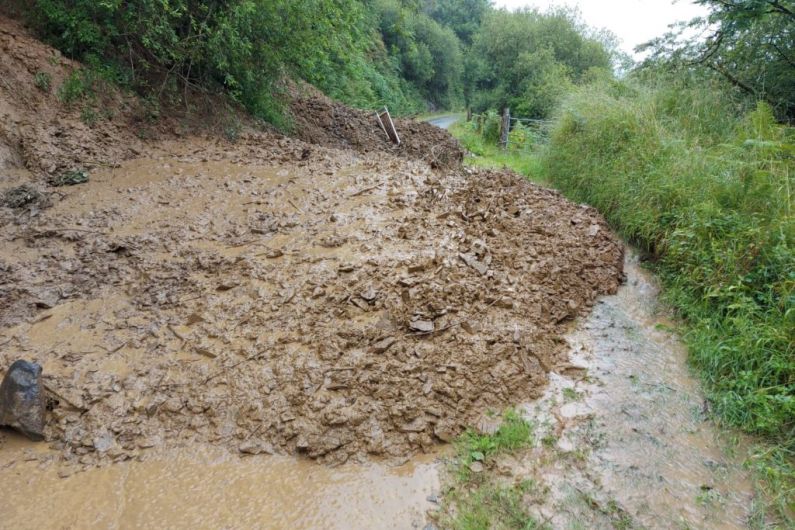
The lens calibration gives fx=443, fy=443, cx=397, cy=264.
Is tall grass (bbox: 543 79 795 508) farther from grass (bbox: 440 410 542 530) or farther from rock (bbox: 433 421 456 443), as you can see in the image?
rock (bbox: 433 421 456 443)

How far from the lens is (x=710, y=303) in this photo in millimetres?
3764

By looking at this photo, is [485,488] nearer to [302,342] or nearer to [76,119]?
[302,342]

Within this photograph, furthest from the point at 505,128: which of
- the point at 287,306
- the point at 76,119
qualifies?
the point at 287,306

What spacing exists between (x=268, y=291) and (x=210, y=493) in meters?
1.69

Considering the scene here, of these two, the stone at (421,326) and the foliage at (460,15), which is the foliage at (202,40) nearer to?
the stone at (421,326)

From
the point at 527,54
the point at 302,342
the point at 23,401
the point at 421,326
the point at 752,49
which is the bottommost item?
the point at 23,401

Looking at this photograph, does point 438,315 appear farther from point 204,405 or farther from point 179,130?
point 179,130

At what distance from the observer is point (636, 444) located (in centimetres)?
274

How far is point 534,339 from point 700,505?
58.4 inches

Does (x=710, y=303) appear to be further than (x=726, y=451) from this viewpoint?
Yes

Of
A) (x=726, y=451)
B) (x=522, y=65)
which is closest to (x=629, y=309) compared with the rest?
(x=726, y=451)

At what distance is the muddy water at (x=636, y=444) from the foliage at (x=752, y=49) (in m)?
4.46

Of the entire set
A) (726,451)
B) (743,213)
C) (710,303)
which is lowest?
(726,451)

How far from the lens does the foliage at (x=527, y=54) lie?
19109 millimetres
